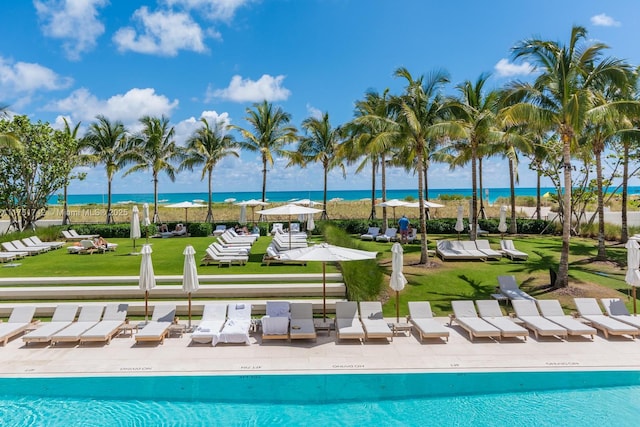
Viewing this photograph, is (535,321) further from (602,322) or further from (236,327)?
(236,327)

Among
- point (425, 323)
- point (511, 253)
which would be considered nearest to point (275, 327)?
point (425, 323)

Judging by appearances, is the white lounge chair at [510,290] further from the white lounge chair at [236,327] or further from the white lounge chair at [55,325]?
the white lounge chair at [55,325]

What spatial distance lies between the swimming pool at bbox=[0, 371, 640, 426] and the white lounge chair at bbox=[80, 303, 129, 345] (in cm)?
144

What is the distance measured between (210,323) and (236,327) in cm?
73

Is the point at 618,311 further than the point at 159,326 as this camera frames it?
Yes

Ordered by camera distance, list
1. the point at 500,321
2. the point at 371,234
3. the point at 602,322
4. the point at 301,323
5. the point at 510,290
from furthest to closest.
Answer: the point at 371,234, the point at 510,290, the point at 500,321, the point at 301,323, the point at 602,322

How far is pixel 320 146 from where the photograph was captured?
1147 inches

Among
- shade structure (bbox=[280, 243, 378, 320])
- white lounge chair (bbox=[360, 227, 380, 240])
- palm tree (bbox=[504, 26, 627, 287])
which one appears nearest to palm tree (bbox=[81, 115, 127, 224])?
white lounge chair (bbox=[360, 227, 380, 240])

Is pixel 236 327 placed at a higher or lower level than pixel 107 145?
lower

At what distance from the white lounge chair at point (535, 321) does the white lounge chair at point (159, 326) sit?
27.3 ft

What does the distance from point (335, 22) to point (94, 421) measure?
1801 cm

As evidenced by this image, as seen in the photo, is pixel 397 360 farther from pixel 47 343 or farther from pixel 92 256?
pixel 92 256

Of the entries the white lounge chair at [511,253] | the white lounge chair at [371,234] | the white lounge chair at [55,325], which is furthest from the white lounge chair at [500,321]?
the white lounge chair at [371,234]

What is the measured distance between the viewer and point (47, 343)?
8.86 metres
